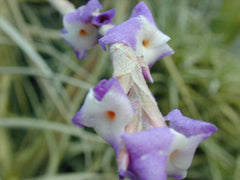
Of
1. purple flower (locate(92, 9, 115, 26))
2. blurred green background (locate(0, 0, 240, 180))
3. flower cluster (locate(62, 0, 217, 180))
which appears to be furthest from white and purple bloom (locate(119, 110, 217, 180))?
blurred green background (locate(0, 0, 240, 180))

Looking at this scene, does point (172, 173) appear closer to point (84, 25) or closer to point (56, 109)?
point (84, 25)

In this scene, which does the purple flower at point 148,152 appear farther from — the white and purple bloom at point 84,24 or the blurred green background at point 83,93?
the blurred green background at point 83,93

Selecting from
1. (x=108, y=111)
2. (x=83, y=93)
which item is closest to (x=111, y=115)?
(x=108, y=111)

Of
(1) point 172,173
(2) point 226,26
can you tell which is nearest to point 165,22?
(2) point 226,26

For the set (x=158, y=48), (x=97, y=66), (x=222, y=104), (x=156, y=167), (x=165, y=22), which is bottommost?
(x=156, y=167)

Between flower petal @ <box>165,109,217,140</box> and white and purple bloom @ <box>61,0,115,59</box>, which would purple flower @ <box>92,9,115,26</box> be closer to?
white and purple bloom @ <box>61,0,115,59</box>
